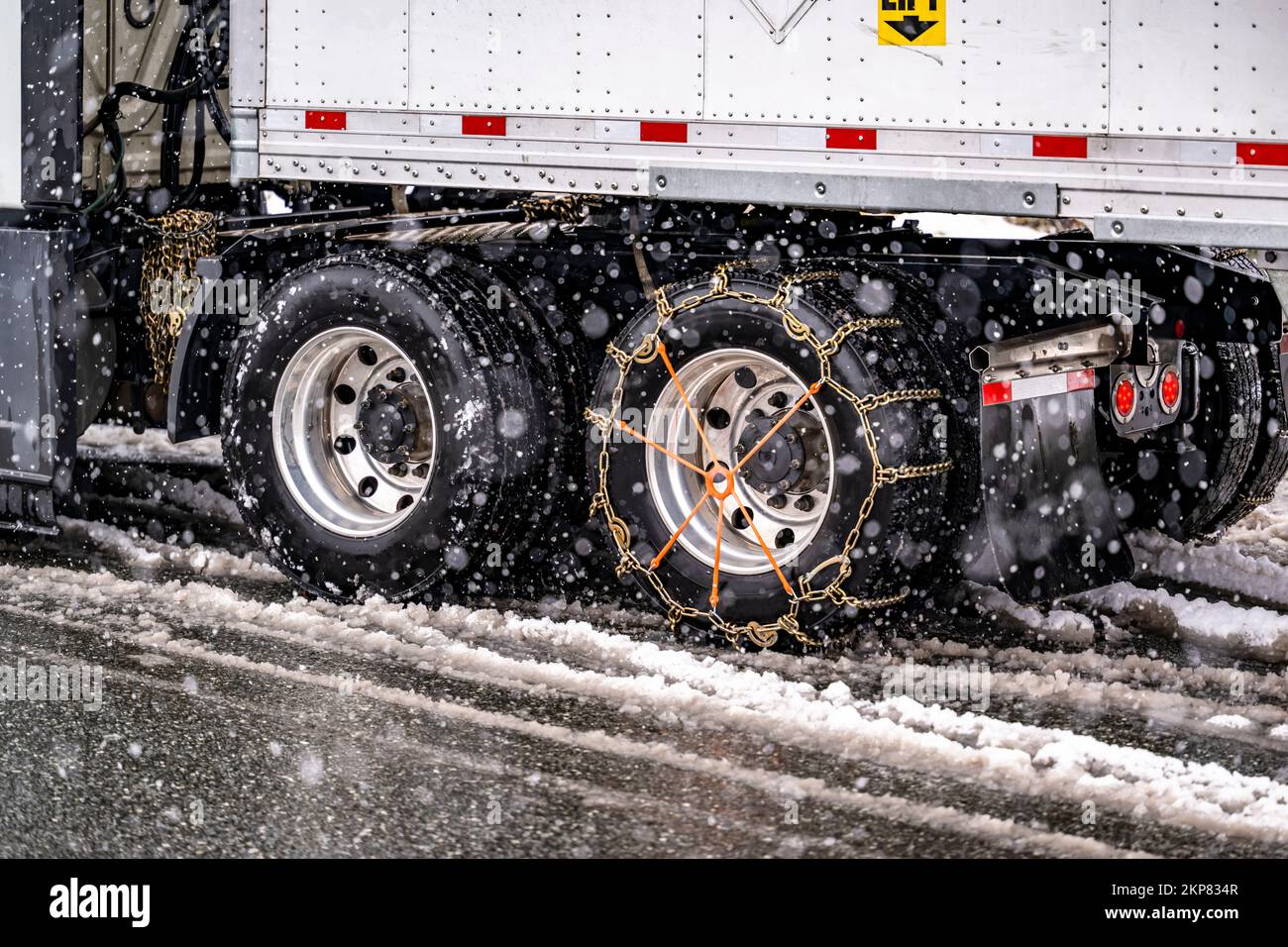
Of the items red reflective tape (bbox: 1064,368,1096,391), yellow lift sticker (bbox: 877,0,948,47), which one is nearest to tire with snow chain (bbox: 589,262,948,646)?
red reflective tape (bbox: 1064,368,1096,391)

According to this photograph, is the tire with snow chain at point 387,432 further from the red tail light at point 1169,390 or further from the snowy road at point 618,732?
the red tail light at point 1169,390

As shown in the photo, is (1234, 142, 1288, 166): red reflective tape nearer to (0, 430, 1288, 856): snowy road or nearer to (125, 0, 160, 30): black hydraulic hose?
(0, 430, 1288, 856): snowy road

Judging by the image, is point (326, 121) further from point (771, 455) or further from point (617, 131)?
point (771, 455)

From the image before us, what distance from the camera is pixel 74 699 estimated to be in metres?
4.95

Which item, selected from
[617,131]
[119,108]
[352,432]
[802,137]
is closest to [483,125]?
[617,131]

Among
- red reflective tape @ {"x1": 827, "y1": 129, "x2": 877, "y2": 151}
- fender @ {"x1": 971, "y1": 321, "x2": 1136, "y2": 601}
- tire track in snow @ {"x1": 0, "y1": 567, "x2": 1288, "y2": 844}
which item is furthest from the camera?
fender @ {"x1": 971, "y1": 321, "x2": 1136, "y2": 601}

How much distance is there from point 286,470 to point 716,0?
8.38 feet

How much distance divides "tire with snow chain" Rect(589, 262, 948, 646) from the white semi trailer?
0.01m

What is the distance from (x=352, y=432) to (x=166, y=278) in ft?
4.50

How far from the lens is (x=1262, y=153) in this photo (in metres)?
4.52

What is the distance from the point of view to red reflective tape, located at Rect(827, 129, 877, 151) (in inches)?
194
